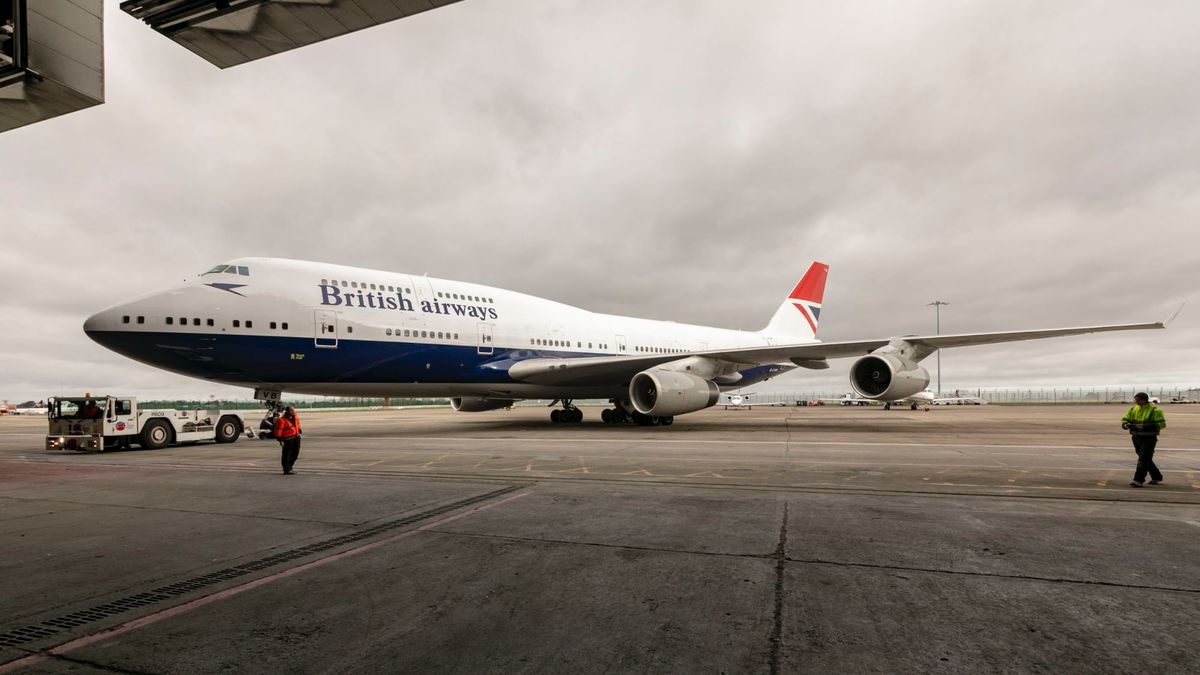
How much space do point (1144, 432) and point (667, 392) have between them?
11296 millimetres

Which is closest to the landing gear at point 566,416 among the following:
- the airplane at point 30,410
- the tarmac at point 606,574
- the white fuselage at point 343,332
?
the white fuselage at point 343,332

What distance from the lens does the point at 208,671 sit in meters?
2.71

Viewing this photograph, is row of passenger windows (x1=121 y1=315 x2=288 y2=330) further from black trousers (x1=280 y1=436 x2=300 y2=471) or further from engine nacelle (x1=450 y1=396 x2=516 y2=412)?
engine nacelle (x1=450 y1=396 x2=516 y2=412)

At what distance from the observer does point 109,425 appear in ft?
47.5

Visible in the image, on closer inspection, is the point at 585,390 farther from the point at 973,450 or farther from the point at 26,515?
the point at 26,515

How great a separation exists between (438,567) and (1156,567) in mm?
5220

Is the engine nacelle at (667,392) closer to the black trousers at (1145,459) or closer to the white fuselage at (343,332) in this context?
the white fuselage at (343,332)

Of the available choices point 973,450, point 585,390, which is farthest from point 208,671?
point 585,390

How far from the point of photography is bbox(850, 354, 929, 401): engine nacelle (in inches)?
680

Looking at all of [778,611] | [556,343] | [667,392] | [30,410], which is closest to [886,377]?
[667,392]

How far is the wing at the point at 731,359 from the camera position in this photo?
18125mm

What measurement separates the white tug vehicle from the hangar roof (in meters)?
13.1

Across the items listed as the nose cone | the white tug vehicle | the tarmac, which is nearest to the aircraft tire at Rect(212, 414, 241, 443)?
the white tug vehicle

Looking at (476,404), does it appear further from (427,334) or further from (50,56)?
(50,56)
